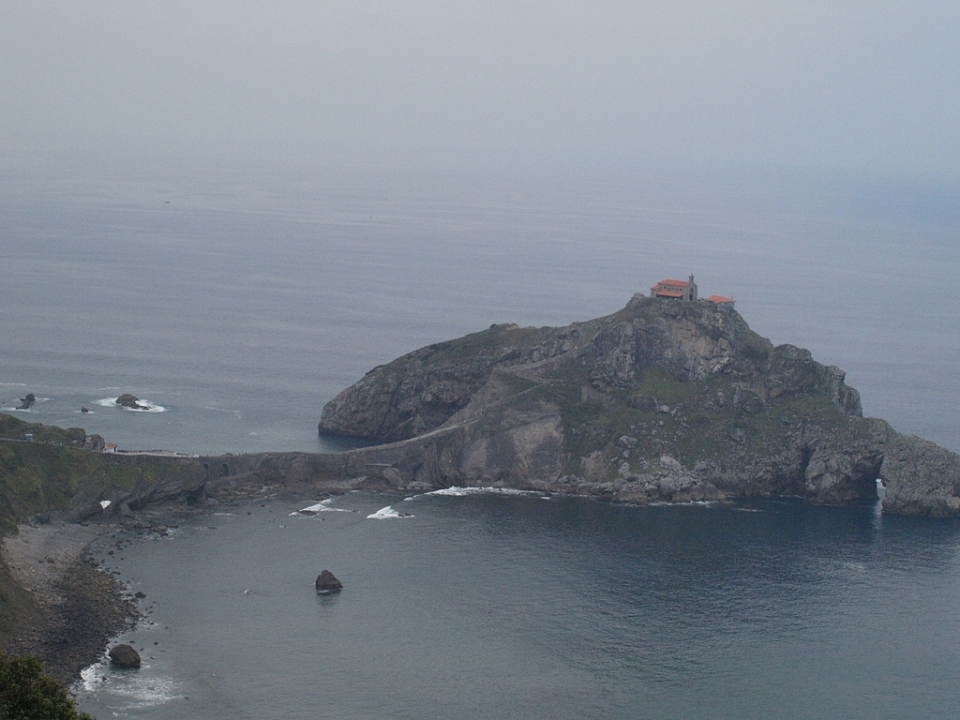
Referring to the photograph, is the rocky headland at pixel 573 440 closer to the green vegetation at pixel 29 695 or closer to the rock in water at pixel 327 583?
the rock in water at pixel 327 583

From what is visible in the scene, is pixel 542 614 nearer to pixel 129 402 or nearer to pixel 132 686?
pixel 132 686

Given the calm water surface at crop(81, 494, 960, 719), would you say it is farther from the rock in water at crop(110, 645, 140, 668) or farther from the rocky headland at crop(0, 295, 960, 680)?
the rocky headland at crop(0, 295, 960, 680)

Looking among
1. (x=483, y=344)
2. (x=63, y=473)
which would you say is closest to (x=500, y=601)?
(x=63, y=473)

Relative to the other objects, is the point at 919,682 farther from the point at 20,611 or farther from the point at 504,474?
the point at 20,611

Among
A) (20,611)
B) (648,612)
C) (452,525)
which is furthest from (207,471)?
(648,612)

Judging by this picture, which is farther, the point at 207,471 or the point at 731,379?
the point at 731,379

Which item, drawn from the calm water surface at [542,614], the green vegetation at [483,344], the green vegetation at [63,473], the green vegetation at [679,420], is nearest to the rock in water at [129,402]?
the green vegetation at [63,473]

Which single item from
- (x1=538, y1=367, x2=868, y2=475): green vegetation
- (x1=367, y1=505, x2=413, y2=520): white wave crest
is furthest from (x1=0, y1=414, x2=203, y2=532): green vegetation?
(x1=538, y1=367, x2=868, y2=475): green vegetation
